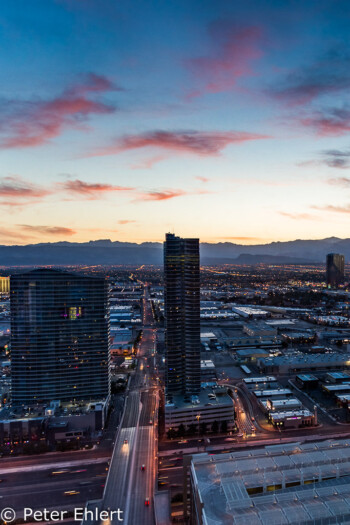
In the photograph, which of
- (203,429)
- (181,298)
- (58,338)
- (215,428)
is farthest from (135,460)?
(181,298)

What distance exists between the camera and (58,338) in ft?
107

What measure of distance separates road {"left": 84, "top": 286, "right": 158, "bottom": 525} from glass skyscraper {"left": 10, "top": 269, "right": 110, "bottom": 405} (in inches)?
175

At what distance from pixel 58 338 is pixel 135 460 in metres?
13.7

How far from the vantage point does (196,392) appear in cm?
3241

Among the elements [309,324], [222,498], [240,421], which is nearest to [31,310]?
[240,421]

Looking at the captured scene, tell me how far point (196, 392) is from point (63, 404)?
41.5 feet

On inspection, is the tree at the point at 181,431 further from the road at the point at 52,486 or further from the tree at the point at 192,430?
the road at the point at 52,486

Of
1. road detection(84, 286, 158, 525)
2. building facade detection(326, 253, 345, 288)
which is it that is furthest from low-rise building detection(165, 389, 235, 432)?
building facade detection(326, 253, 345, 288)

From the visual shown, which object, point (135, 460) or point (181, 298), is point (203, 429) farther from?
point (181, 298)

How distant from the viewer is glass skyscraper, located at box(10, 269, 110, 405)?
105ft

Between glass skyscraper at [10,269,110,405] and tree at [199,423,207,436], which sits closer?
tree at [199,423,207,436]

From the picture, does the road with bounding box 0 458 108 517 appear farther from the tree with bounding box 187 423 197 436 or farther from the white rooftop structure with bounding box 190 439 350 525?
the white rooftop structure with bounding box 190 439 350 525

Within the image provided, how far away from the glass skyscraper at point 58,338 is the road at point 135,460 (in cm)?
444

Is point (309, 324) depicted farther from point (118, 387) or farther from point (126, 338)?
point (118, 387)
